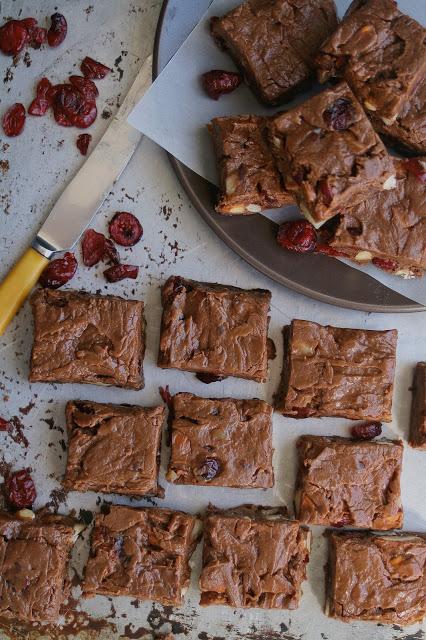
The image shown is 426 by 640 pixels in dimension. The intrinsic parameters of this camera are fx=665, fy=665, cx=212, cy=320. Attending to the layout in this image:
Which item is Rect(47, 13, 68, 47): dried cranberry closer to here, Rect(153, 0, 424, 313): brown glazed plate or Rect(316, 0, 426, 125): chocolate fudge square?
Rect(153, 0, 424, 313): brown glazed plate

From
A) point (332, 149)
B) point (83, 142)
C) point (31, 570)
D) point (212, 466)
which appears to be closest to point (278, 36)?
point (332, 149)

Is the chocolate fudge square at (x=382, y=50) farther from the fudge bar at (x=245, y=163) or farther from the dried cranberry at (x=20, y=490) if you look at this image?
the dried cranberry at (x=20, y=490)

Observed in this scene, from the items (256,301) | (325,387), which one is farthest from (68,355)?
(325,387)

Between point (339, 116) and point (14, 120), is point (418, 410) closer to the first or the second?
point (339, 116)

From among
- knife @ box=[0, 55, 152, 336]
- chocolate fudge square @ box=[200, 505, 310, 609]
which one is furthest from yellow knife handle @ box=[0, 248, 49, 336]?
chocolate fudge square @ box=[200, 505, 310, 609]

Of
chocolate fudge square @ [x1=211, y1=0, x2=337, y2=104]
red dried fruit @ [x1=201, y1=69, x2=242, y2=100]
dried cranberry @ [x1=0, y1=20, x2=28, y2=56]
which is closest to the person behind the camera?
chocolate fudge square @ [x1=211, y1=0, x2=337, y2=104]

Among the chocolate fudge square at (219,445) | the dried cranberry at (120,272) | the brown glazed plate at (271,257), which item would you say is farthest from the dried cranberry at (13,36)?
the chocolate fudge square at (219,445)

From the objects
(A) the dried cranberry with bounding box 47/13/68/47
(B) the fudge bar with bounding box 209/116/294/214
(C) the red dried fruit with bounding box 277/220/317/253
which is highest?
(A) the dried cranberry with bounding box 47/13/68/47
